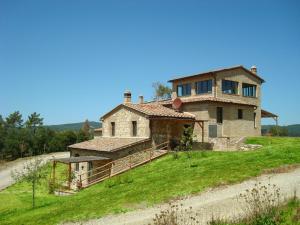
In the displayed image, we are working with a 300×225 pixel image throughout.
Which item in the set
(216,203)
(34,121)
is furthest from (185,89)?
(34,121)

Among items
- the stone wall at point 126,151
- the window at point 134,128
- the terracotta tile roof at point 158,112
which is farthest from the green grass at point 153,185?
the window at point 134,128

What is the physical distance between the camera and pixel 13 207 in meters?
23.1

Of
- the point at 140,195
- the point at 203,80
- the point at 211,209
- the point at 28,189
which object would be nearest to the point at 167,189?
the point at 140,195

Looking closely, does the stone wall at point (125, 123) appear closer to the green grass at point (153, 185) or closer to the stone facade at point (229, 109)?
the green grass at point (153, 185)

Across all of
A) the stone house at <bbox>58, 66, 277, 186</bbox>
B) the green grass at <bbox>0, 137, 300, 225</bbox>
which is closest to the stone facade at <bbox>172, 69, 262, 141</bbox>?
the stone house at <bbox>58, 66, 277, 186</bbox>

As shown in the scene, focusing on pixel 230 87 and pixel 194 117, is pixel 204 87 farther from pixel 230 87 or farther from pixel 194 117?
pixel 194 117

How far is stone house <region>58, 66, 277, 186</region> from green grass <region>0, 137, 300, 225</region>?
4941 millimetres

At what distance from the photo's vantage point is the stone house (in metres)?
30.5

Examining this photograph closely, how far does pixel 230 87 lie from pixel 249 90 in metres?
3.36

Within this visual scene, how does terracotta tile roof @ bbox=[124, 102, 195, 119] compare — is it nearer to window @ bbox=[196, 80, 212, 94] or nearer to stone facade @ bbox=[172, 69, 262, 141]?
stone facade @ bbox=[172, 69, 262, 141]

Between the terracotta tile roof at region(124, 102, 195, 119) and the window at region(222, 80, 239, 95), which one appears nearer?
the terracotta tile roof at region(124, 102, 195, 119)

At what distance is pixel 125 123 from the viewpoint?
33.8 meters

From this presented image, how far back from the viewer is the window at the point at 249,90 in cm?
3759

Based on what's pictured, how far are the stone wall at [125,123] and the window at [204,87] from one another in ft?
27.1
